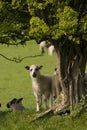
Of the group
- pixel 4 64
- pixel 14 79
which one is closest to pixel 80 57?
pixel 14 79

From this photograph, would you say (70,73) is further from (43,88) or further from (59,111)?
(43,88)

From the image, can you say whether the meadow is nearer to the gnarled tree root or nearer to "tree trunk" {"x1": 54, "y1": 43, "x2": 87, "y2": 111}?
the gnarled tree root

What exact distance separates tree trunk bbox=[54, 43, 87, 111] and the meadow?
0.49 m

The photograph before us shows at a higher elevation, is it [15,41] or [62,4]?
[62,4]

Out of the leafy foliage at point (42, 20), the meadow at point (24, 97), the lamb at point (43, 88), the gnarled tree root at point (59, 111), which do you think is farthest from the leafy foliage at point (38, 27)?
the lamb at point (43, 88)

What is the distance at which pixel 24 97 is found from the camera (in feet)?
61.0

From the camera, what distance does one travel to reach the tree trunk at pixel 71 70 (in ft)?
37.2

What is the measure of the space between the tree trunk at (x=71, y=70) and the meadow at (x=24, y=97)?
0.49m

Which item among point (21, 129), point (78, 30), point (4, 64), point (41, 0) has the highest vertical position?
point (41, 0)

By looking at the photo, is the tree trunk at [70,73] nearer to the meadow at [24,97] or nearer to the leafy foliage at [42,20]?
the meadow at [24,97]

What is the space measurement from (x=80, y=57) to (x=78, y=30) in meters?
1.55

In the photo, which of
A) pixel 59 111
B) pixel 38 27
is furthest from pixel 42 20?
pixel 59 111

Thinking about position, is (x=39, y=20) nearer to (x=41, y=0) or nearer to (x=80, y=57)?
(x=41, y=0)

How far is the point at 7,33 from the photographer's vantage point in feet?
35.9
